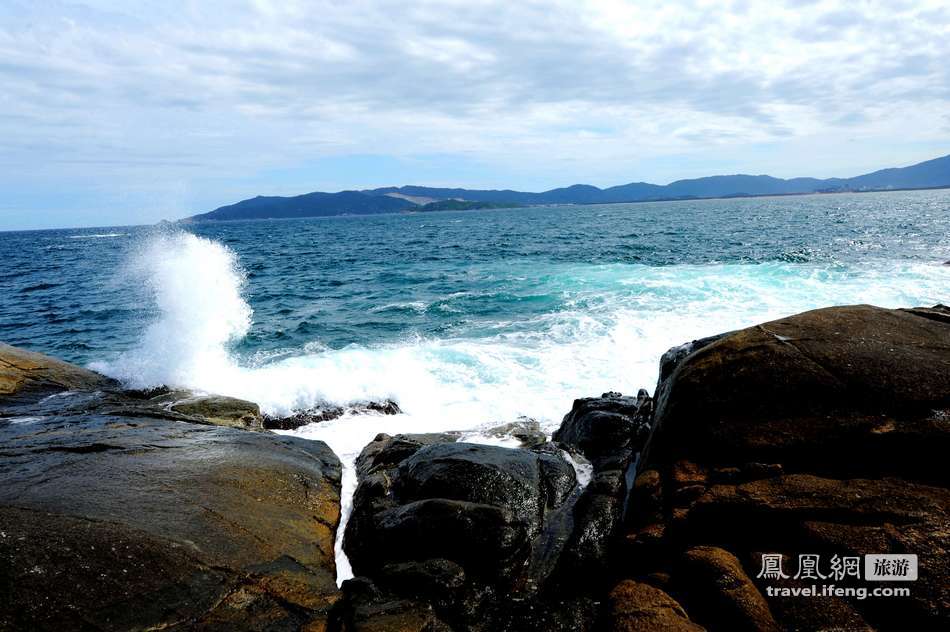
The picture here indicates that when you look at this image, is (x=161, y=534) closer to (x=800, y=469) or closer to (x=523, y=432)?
(x=800, y=469)

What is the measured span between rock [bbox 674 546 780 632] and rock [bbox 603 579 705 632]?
0.14 meters

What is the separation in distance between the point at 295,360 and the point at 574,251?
90.6 feet

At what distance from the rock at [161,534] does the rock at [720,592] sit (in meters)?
3.13

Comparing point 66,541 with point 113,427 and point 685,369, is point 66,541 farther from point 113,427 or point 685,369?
point 685,369

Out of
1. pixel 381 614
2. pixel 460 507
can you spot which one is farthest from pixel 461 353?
pixel 381 614

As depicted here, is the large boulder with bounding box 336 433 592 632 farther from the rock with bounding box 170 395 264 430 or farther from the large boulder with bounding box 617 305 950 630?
the rock with bounding box 170 395 264 430

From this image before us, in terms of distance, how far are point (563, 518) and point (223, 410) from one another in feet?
24.6

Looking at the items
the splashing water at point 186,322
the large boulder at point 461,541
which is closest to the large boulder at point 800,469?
the large boulder at point 461,541

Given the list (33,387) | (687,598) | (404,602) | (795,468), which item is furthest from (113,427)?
(795,468)

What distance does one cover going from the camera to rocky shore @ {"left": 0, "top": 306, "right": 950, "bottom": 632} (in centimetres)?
423

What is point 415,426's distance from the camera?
37.1 ft

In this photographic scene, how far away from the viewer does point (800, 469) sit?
4.88 metres

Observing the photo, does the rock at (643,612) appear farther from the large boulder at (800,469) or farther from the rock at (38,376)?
the rock at (38,376)

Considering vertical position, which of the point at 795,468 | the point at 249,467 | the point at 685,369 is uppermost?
the point at 685,369
